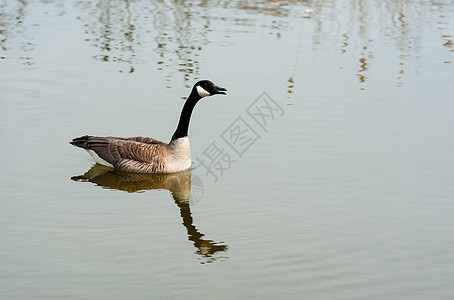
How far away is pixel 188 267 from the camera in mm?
7375

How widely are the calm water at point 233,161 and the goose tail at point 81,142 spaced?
0.32m

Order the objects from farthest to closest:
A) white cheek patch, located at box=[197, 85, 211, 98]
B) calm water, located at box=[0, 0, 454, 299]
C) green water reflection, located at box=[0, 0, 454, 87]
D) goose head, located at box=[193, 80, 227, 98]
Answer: green water reflection, located at box=[0, 0, 454, 87] < white cheek patch, located at box=[197, 85, 211, 98] < goose head, located at box=[193, 80, 227, 98] < calm water, located at box=[0, 0, 454, 299]

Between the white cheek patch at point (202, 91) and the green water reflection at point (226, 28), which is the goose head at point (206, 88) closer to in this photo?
the white cheek patch at point (202, 91)

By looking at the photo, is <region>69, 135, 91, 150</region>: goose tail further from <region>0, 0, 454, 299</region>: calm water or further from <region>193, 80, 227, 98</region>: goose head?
<region>193, 80, 227, 98</region>: goose head

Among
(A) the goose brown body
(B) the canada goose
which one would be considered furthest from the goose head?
(A) the goose brown body

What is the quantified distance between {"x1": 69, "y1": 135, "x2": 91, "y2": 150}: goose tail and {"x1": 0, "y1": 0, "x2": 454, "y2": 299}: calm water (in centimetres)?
32

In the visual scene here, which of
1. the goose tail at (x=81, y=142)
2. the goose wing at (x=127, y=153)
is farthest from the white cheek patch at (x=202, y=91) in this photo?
the goose tail at (x=81, y=142)

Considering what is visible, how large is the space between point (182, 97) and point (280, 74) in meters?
2.67

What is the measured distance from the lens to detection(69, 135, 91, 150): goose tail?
420 inches

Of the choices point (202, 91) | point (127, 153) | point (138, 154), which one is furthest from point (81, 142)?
point (202, 91)

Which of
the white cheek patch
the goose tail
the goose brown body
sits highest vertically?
the white cheek patch

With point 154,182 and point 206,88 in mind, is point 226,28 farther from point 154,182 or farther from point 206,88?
point 154,182

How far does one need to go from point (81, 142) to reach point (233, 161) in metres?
2.36

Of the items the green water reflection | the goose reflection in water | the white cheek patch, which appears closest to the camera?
the goose reflection in water
